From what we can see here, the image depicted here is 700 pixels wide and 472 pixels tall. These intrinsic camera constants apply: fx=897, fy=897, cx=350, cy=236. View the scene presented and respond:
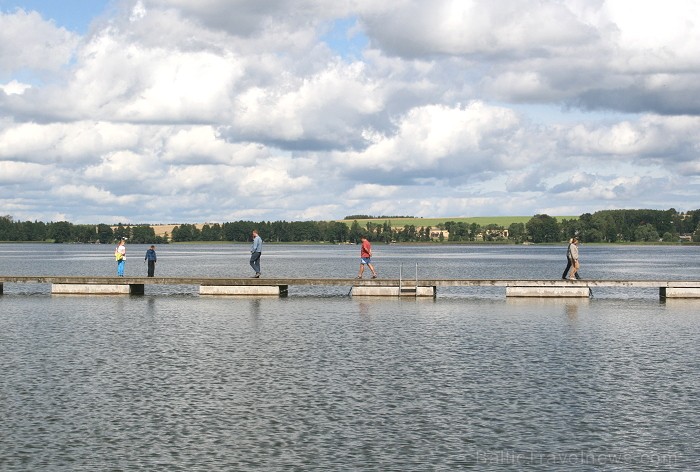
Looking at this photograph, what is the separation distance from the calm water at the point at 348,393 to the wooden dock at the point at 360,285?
9.65 metres

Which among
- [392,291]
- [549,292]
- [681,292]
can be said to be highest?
[392,291]

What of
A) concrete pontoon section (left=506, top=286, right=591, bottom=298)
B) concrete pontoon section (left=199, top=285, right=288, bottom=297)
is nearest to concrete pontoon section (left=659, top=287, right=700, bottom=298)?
concrete pontoon section (left=506, top=286, right=591, bottom=298)

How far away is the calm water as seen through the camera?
14.9m

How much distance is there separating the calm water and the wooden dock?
31.7ft

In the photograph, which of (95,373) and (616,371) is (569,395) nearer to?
(616,371)

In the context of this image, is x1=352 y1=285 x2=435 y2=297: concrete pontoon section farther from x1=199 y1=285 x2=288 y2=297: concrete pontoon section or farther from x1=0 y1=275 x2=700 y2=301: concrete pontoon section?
x1=199 y1=285 x2=288 y2=297: concrete pontoon section

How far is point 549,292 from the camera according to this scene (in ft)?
149

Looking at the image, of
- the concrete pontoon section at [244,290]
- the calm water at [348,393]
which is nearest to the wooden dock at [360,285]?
the concrete pontoon section at [244,290]

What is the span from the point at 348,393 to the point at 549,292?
27.7 metres

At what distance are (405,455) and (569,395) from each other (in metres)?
5.97

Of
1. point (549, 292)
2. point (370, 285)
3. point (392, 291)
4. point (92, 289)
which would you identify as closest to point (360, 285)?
point (370, 285)

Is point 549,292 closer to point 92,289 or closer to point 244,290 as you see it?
point 244,290

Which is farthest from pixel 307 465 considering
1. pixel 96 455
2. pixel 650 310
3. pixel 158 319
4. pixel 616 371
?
pixel 650 310

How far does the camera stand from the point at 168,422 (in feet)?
55.9
